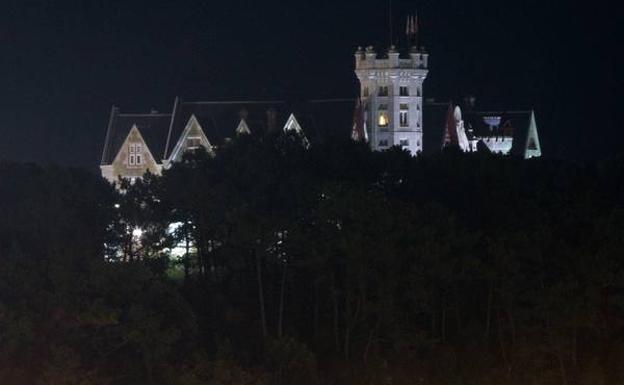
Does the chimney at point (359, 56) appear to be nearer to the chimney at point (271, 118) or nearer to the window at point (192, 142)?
the chimney at point (271, 118)

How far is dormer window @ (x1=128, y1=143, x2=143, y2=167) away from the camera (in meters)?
85.4

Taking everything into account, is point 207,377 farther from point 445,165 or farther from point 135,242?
point 445,165

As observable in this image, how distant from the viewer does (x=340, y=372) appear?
5228 cm

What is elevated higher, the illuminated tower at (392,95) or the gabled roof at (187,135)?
the illuminated tower at (392,95)

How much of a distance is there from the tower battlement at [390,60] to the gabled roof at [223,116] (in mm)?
4363

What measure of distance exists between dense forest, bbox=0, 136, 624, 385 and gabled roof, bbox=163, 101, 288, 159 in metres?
23.3

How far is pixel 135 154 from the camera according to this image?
281 ft

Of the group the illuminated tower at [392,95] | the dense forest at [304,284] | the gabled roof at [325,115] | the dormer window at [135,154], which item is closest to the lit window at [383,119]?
the illuminated tower at [392,95]

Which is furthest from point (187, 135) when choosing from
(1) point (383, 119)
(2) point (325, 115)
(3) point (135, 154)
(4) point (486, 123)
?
(4) point (486, 123)

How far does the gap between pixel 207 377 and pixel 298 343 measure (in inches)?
108

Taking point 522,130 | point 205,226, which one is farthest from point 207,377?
point 522,130

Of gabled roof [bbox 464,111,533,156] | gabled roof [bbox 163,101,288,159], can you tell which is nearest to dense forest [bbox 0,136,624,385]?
gabled roof [bbox 163,101,288,159]

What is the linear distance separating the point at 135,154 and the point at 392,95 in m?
10.5

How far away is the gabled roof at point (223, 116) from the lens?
276 ft
